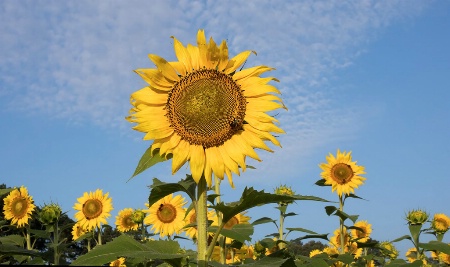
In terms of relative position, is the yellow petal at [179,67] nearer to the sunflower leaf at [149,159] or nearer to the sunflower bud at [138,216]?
the sunflower leaf at [149,159]

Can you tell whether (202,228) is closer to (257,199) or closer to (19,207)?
(257,199)

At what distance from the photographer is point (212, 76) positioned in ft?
11.2

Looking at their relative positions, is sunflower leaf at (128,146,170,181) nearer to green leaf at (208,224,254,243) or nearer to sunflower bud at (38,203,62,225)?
green leaf at (208,224,254,243)

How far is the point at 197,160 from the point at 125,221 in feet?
28.5

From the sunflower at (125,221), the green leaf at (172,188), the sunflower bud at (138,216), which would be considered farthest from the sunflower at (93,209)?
the green leaf at (172,188)

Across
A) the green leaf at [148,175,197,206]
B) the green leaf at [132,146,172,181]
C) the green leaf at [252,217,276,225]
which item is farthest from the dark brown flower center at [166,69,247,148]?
the green leaf at [252,217,276,225]

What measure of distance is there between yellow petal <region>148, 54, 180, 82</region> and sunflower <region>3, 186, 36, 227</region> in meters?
7.77

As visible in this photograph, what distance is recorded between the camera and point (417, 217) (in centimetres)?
889

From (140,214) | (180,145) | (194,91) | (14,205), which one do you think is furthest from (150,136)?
(14,205)

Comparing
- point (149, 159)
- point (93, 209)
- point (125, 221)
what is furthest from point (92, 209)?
point (149, 159)

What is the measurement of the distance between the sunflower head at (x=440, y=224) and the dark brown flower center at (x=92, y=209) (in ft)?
22.6

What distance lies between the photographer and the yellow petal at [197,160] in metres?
3.19

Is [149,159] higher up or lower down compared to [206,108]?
lower down

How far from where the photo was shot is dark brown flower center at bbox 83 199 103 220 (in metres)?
10.6
